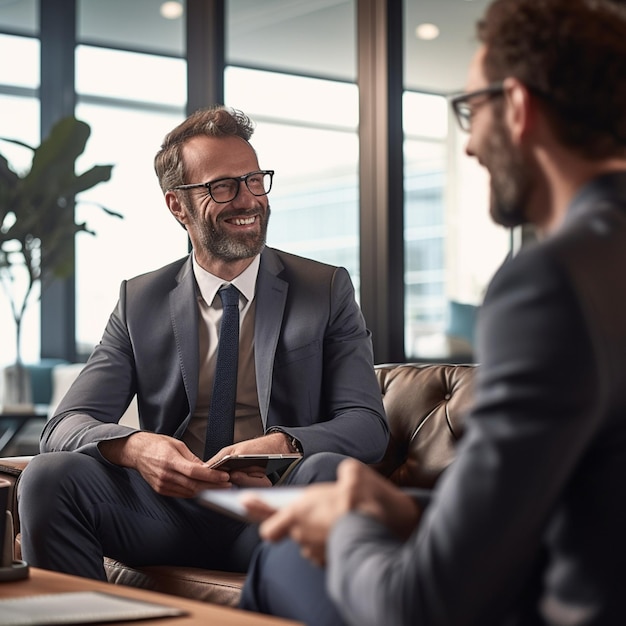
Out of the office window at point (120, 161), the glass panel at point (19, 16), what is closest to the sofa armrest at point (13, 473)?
the office window at point (120, 161)

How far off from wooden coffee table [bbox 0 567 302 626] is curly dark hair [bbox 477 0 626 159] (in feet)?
2.03

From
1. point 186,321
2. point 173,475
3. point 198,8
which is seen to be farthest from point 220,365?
point 198,8

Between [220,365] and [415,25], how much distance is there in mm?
2177

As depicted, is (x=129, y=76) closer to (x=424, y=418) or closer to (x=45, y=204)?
(x=45, y=204)

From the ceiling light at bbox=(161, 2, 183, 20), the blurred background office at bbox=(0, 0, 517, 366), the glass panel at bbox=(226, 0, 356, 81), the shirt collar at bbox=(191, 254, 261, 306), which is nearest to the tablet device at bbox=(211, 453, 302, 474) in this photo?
the shirt collar at bbox=(191, 254, 261, 306)

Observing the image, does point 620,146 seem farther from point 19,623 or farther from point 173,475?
point 173,475

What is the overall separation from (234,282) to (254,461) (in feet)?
2.18

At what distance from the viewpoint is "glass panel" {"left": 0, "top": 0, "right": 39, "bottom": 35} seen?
6516mm

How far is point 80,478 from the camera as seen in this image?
89.6 inches

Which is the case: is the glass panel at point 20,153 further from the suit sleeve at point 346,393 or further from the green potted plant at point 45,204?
the suit sleeve at point 346,393

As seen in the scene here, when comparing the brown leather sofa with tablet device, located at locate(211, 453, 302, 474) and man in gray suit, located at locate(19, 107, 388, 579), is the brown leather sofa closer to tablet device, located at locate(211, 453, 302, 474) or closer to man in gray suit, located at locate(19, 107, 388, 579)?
man in gray suit, located at locate(19, 107, 388, 579)

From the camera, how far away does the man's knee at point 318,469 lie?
6.81 ft

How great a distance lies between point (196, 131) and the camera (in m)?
2.74

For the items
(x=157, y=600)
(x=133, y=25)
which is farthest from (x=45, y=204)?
(x=157, y=600)
